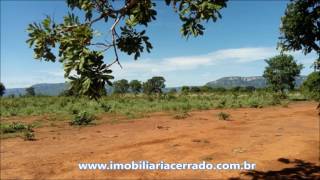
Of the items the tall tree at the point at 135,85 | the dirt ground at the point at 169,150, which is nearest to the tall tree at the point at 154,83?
the tall tree at the point at 135,85

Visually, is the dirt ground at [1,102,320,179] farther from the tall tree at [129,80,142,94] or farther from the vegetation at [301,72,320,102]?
Answer: the tall tree at [129,80,142,94]

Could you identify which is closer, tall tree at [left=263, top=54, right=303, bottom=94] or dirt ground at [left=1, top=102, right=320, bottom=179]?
dirt ground at [left=1, top=102, right=320, bottom=179]

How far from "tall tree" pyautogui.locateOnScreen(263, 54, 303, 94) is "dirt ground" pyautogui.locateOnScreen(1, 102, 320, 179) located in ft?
147

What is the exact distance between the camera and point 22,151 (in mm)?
11961

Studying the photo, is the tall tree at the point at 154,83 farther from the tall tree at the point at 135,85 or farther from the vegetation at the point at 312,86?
the vegetation at the point at 312,86

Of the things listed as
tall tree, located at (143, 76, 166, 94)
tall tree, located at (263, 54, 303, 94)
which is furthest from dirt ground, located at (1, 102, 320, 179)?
tall tree, located at (143, 76, 166, 94)

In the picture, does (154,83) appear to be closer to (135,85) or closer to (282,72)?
(135,85)

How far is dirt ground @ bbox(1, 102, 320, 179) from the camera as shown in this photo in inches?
360

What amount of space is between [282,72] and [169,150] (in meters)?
51.5

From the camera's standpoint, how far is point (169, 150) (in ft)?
36.4

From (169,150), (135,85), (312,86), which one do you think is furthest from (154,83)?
(169,150)

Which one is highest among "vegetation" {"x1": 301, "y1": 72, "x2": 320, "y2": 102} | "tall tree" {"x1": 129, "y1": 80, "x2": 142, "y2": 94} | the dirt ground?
"tall tree" {"x1": 129, "y1": 80, "x2": 142, "y2": 94}

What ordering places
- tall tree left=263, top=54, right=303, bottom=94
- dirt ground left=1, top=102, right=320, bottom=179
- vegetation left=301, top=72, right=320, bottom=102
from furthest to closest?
tall tree left=263, top=54, right=303, bottom=94 < vegetation left=301, top=72, right=320, bottom=102 < dirt ground left=1, top=102, right=320, bottom=179

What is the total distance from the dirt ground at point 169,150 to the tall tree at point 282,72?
1766 inches
